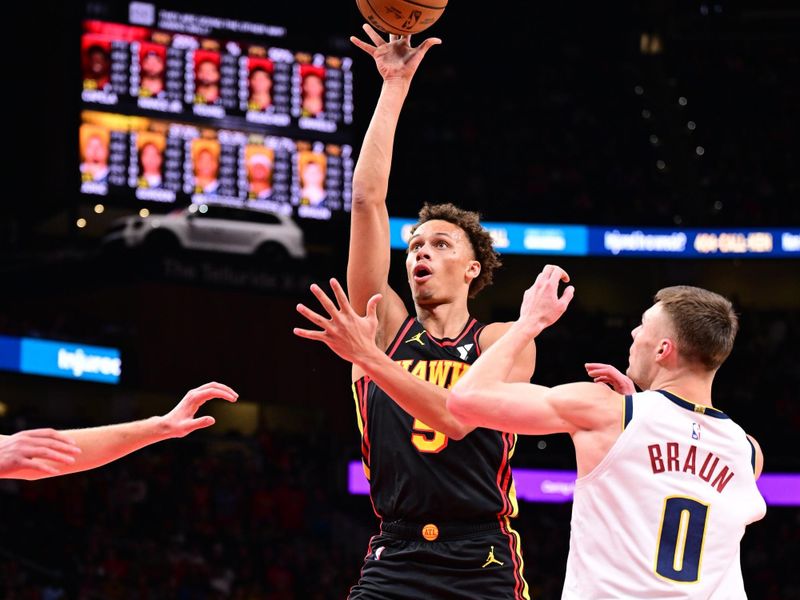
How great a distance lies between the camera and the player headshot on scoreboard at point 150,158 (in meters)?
15.5

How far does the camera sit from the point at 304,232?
17.6m

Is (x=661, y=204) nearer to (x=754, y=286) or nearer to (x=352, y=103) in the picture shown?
(x=754, y=286)

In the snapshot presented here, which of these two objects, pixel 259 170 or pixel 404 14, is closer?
pixel 404 14

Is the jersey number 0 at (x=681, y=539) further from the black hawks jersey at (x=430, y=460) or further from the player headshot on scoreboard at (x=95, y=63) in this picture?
the player headshot on scoreboard at (x=95, y=63)

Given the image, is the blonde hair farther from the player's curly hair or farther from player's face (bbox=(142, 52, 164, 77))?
player's face (bbox=(142, 52, 164, 77))

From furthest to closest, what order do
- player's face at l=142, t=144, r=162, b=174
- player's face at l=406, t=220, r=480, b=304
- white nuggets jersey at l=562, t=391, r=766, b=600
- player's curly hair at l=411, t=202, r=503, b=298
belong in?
player's face at l=142, t=144, r=162, b=174 < player's curly hair at l=411, t=202, r=503, b=298 < player's face at l=406, t=220, r=480, b=304 < white nuggets jersey at l=562, t=391, r=766, b=600

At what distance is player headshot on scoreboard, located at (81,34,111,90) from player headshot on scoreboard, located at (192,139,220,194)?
1468 millimetres

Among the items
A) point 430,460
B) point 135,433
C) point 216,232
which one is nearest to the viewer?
point 430,460

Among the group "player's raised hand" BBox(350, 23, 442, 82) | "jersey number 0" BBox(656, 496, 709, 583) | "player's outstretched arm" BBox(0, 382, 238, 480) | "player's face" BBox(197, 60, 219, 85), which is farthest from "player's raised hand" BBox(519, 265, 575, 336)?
"player's face" BBox(197, 60, 219, 85)

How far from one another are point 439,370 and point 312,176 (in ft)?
39.4

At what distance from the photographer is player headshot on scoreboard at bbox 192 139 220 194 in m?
15.8

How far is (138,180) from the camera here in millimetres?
15477

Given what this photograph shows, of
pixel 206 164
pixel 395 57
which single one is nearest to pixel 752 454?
pixel 395 57

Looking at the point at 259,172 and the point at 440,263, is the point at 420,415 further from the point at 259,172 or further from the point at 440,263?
the point at 259,172
